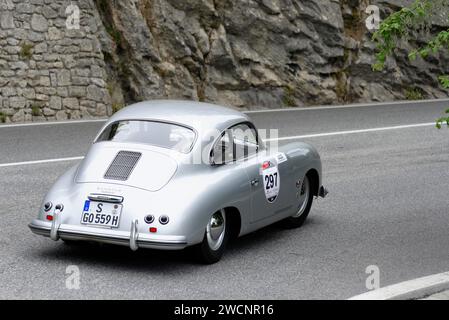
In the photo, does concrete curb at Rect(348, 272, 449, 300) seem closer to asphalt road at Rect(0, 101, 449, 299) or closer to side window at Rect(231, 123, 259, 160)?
asphalt road at Rect(0, 101, 449, 299)

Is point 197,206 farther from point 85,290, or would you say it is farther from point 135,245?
point 85,290

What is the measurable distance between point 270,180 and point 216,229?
105cm

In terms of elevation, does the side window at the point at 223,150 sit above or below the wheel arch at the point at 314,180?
above

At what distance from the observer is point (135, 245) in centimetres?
808

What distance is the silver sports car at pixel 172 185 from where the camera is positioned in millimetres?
8180

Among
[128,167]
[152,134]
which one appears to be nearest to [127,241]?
[128,167]

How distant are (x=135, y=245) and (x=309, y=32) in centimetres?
1580

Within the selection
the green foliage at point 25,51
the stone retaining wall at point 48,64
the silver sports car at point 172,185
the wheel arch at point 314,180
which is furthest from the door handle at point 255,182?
the green foliage at point 25,51

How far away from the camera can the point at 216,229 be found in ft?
28.4

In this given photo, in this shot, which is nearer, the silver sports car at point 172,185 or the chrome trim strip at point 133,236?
the chrome trim strip at point 133,236

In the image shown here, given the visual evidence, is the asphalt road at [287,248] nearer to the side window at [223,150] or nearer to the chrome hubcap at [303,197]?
the chrome hubcap at [303,197]

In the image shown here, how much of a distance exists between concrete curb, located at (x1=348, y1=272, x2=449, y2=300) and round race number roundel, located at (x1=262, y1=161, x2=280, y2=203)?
6.16ft

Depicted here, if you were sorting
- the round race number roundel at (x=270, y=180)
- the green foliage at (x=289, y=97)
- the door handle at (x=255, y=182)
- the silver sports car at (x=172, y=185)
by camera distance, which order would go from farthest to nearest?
the green foliage at (x=289, y=97) → the round race number roundel at (x=270, y=180) → the door handle at (x=255, y=182) → the silver sports car at (x=172, y=185)

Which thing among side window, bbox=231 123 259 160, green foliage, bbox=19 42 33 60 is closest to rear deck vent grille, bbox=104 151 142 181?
side window, bbox=231 123 259 160
